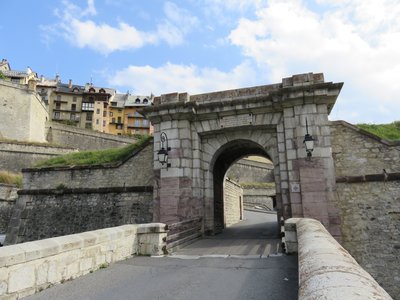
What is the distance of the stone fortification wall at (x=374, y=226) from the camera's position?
32.8ft

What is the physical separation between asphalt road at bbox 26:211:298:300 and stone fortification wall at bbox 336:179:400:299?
461 cm

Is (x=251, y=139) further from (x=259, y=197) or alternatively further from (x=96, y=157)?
(x=259, y=197)

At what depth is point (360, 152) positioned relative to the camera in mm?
11109

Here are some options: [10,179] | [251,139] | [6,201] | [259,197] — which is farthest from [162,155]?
[259,197]

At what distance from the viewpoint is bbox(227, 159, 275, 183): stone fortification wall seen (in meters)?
43.2

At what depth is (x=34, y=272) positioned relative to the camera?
459 cm

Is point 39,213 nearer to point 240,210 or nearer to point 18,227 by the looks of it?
point 18,227

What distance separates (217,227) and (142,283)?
922cm

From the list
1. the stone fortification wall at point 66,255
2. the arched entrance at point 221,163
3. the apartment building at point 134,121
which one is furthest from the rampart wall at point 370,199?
the apartment building at point 134,121

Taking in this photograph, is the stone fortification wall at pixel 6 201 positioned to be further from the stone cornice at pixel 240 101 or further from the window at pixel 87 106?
the window at pixel 87 106

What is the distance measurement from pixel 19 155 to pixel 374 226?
3450 centimetres

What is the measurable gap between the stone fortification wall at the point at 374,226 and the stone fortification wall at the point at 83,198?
306 inches

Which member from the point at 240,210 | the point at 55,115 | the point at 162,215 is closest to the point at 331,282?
the point at 162,215

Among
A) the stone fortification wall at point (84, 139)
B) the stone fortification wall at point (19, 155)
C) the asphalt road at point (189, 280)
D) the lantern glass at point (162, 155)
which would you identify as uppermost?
the stone fortification wall at point (84, 139)
